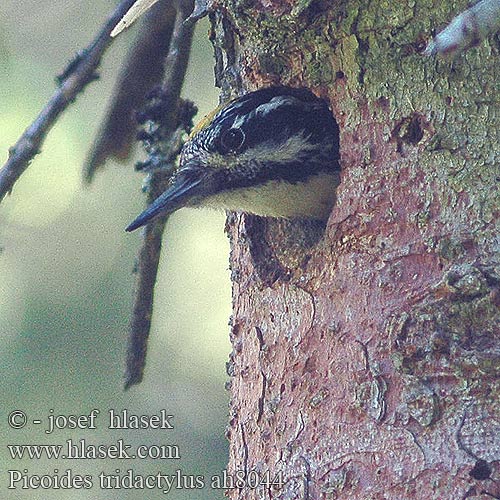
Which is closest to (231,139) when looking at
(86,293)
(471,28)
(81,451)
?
(471,28)

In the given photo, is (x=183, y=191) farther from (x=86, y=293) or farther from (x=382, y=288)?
(x=86, y=293)

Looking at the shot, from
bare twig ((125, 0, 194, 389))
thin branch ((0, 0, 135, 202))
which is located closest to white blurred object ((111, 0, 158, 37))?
thin branch ((0, 0, 135, 202))

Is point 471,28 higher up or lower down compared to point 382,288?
higher up

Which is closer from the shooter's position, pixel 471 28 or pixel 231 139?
pixel 471 28

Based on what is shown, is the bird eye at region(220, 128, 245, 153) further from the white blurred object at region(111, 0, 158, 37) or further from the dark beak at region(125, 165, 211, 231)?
the white blurred object at region(111, 0, 158, 37)

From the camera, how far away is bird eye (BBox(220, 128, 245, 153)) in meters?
3.15

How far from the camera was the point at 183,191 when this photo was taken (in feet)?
10.2

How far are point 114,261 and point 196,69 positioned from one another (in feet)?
3.39

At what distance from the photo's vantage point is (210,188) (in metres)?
3.14

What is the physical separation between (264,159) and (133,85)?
1.82ft

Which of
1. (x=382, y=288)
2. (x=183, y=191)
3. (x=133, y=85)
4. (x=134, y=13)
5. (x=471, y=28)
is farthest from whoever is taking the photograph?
(x=133, y=85)

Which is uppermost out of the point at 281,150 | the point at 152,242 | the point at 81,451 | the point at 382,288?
the point at 281,150

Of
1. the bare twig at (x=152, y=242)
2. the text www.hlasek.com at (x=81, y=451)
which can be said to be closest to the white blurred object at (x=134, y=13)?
the bare twig at (x=152, y=242)

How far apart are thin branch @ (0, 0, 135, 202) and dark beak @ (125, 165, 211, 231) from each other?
347 millimetres
